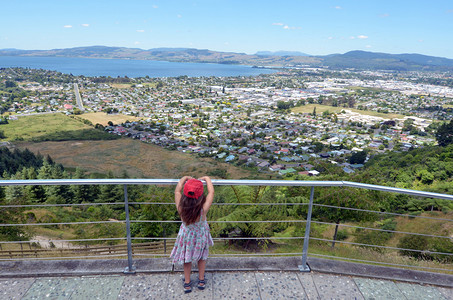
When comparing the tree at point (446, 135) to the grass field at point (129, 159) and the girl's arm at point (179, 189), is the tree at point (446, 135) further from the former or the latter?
the girl's arm at point (179, 189)

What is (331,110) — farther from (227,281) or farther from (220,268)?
(227,281)

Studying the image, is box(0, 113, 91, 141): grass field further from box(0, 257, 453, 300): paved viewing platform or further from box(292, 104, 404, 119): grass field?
box(292, 104, 404, 119): grass field

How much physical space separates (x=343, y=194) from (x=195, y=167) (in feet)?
84.4

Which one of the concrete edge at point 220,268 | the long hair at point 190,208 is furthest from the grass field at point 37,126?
the long hair at point 190,208


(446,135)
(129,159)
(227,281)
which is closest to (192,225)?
(227,281)

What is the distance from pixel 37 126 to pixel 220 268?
58091 mm

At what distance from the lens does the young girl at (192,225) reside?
204 centimetres

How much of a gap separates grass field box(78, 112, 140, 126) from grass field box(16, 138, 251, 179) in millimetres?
12593

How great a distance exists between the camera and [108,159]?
35031 mm

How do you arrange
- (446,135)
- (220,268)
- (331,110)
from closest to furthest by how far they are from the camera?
(220,268) → (446,135) → (331,110)

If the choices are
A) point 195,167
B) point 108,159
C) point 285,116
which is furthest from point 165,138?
point 285,116

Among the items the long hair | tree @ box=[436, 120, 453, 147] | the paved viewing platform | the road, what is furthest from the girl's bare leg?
the road

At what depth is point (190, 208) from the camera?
2.06 meters

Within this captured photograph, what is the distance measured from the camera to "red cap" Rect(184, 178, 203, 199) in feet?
6.57
